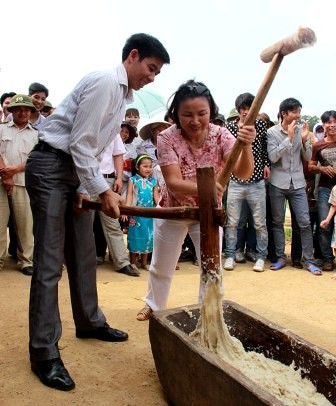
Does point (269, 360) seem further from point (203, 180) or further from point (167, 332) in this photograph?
point (203, 180)

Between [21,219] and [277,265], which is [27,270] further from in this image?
[277,265]

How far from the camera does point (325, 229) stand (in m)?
6.44

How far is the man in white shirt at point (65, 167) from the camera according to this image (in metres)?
2.77

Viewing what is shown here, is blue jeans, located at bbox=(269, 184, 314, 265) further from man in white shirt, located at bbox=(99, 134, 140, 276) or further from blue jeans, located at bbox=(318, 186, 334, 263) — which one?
man in white shirt, located at bbox=(99, 134, 140, 276)

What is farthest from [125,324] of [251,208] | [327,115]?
[327,115]

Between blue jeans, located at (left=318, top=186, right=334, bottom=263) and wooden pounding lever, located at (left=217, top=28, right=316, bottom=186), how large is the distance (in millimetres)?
4045

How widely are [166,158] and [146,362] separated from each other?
4.83ft

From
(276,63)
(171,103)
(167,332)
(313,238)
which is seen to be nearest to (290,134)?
(313,238)

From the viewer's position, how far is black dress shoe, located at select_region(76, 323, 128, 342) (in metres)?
3.62

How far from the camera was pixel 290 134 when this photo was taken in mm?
6078

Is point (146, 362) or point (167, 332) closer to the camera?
point (167, 332)

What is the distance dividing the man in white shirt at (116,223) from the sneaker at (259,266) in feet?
5.36

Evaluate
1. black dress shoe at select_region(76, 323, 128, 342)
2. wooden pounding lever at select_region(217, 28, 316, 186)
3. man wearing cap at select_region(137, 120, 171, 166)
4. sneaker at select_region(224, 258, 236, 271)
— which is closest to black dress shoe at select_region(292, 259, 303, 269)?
sneaker at select_region(224, 258, 236, 271)

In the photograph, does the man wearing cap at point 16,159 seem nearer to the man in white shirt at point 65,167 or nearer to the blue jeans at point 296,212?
the man in white shirt at point 65,167
